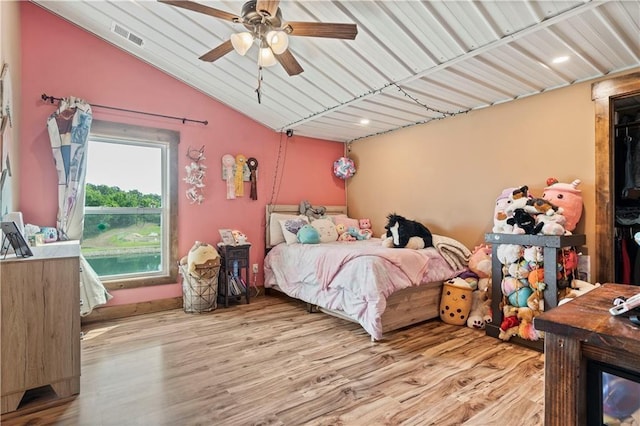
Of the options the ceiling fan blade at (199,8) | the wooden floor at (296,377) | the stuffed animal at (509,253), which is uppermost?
the ceiling fan blade at (199,8)

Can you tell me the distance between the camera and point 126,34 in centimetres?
310

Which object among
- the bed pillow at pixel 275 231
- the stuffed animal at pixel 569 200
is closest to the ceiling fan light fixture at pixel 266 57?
the bed pillow at pixel 275 231

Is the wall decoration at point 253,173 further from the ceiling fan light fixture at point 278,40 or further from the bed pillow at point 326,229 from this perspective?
the ceiling fan light fixture at point 278,40

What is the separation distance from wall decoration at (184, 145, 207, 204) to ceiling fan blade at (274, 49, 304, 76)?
1.87m

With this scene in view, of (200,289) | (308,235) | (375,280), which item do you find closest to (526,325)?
(375,280)

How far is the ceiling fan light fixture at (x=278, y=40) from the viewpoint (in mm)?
2250

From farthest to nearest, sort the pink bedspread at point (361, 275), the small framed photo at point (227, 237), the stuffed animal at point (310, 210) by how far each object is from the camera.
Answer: the stuffed animal at point (310, 210) → the small framed photo at point (227, 237) → the pink bedspread at point (361, 275)

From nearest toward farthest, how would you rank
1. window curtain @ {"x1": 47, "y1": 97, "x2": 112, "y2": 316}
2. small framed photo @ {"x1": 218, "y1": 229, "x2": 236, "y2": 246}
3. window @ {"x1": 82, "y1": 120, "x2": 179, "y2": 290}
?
window curtain @ {"x1": 47, "y1": 97, "x2": 112, "y2": 316} → window @ {"x1": 82, "y1": 120, "x2": 179, "y2": 290} → small framed photo @ {"x1": 218, "y1": 229, "x2": 236, "y2": 246}

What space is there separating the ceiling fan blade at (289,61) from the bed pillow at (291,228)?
Answer: 2.06 m

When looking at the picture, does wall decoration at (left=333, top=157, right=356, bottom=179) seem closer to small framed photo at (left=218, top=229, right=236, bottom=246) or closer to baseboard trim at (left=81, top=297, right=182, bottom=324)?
small framed photo at (left=218, top=229, right=236, bottom=246)

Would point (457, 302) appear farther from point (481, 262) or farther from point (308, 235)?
point (308, 235)

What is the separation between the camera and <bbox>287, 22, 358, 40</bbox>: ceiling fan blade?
2.07 meters

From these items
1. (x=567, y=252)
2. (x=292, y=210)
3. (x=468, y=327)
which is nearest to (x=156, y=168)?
(x=292, y=210)

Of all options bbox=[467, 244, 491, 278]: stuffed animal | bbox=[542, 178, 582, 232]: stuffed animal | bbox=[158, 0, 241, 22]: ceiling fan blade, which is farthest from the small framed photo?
bbox=[542, 178, 582, 232]: stuffed animal
